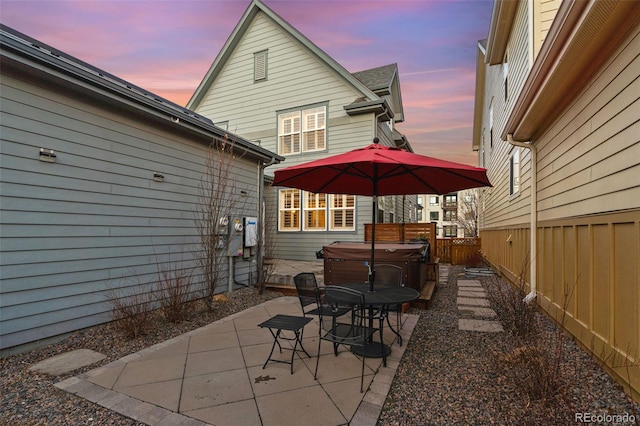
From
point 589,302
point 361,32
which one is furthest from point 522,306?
point 361,32

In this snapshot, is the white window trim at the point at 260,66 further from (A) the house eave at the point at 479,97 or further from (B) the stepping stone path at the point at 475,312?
(B) the stepping stone path at the point at 475,312

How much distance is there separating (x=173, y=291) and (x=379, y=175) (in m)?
3.52

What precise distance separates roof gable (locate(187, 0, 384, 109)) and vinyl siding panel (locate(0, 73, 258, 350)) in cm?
662

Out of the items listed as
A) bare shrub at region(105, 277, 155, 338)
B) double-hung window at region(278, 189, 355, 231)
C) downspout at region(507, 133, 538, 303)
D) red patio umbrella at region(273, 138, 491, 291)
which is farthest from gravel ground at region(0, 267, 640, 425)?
double-hung window at region(278, 189, 355, 231)

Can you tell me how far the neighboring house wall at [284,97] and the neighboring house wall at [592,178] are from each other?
19.8 ft

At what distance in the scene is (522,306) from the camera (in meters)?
3.85

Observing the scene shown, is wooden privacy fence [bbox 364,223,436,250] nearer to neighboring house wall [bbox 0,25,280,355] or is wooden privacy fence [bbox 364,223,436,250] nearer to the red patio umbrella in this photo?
the red patio umbrella

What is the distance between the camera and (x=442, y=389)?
2873 millimetres

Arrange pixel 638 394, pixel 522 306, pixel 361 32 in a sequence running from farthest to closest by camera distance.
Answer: pixel 361 32
pixel 522 306
pixel 638 394

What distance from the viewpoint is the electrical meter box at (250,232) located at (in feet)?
24.0

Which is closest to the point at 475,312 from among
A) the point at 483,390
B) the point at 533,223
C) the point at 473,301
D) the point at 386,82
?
the point at 473,301

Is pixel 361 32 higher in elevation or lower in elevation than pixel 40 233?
higher

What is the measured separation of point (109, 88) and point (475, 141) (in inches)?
792

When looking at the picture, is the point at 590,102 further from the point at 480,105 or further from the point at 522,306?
the point at 480,105
